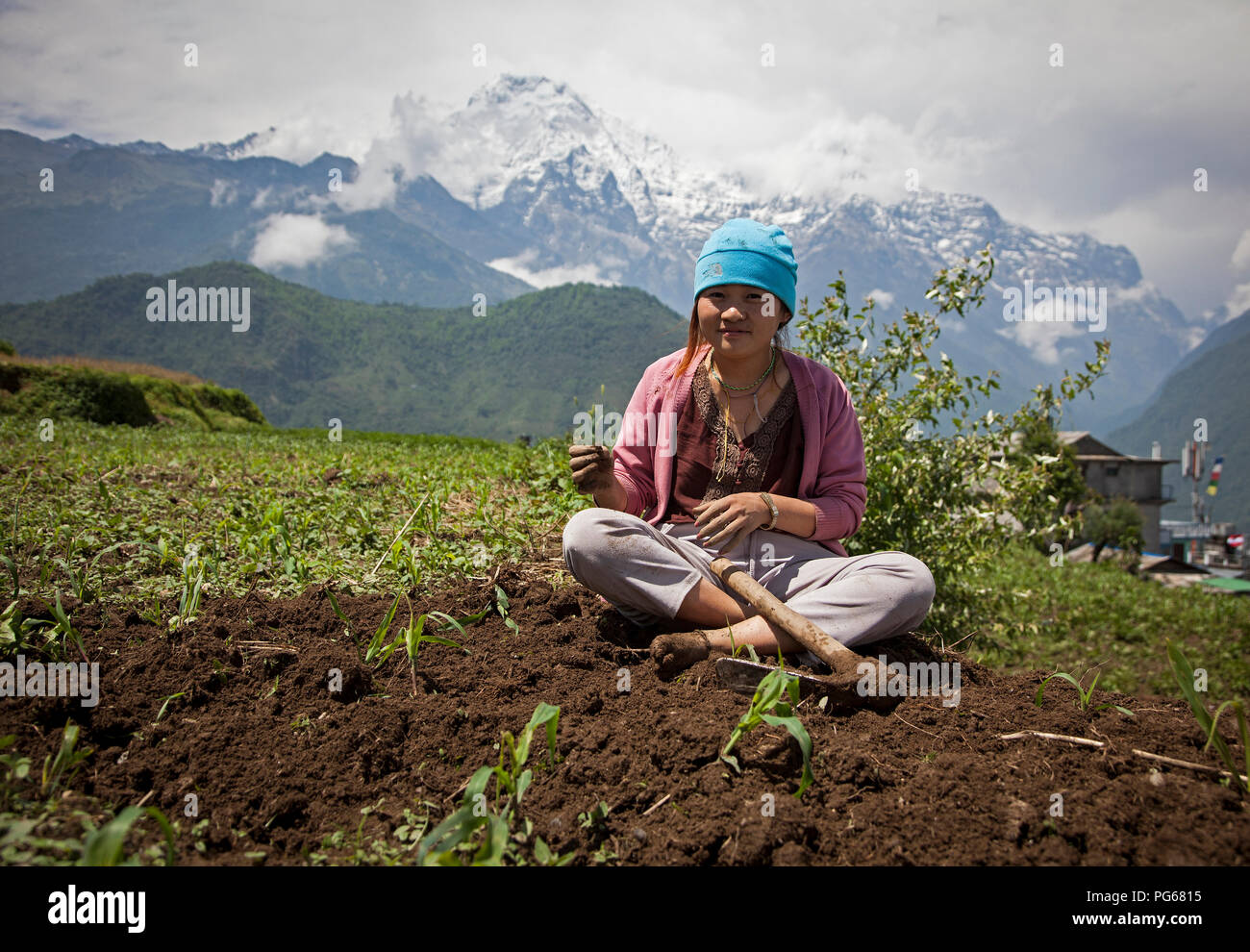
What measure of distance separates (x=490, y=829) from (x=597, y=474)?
1.47 meters

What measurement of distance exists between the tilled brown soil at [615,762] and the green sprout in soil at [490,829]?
65 millimetres

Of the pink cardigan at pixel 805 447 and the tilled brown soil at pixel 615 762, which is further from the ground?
the pink cardigan at pixel 805 447

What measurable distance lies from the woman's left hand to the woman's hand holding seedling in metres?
0.35

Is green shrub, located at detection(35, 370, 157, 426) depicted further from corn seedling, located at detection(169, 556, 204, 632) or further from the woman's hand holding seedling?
the woman's hand holding seedling

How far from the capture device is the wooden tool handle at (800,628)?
226 centimetres

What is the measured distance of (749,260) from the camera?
2795 millimetres

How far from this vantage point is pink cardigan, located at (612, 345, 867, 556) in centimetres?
292

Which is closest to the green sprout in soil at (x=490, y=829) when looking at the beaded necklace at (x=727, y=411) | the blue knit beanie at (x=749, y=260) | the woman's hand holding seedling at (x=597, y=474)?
the woman's hand holding seedling at (x=597, y=474)

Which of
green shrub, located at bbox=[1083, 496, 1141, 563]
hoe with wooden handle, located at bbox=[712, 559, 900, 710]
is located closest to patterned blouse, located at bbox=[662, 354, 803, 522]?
hoe with wooden handle, located at bbox=[712, 559, 900, 710]

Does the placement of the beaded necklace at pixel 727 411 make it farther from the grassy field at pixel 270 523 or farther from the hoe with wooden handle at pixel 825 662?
the grassy field at pixel 270 523

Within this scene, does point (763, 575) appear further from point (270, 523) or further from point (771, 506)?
point (270, 523)
